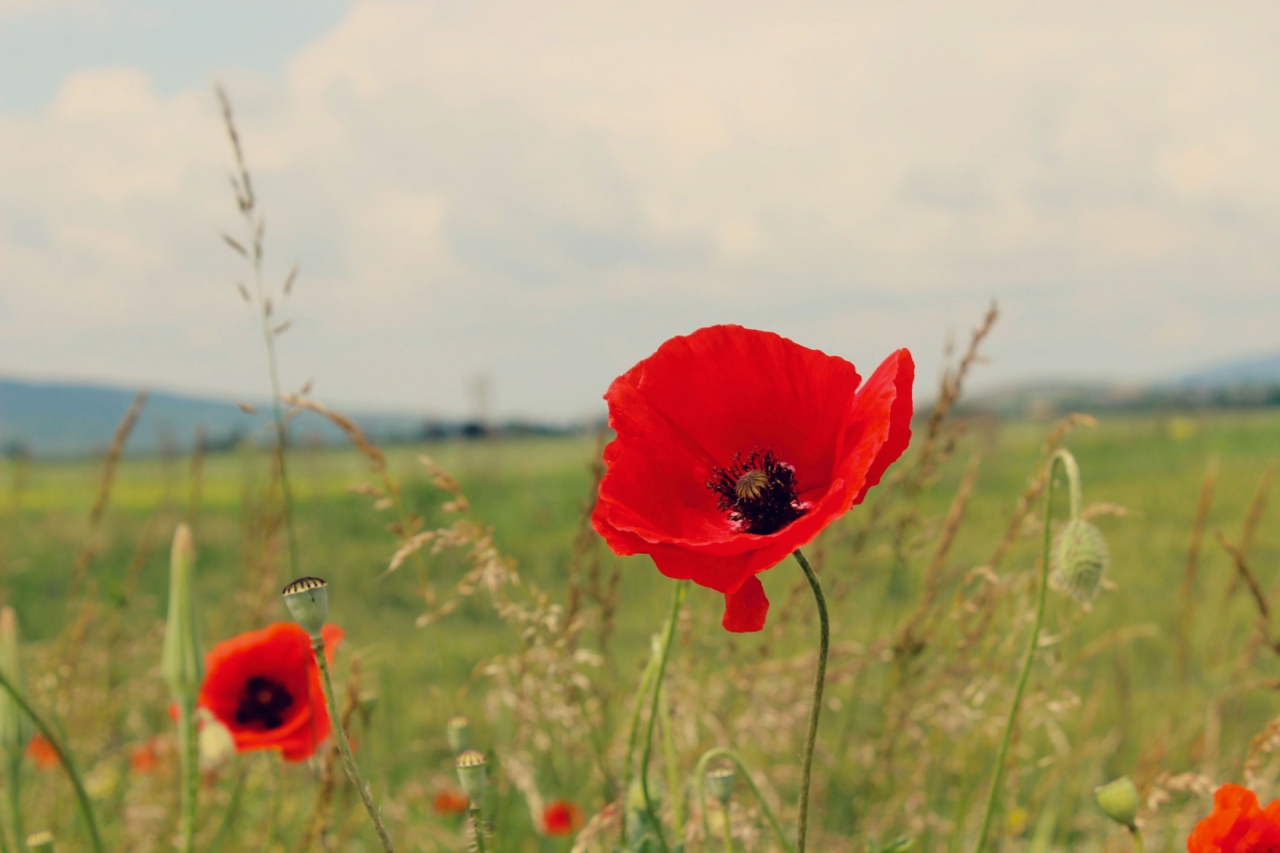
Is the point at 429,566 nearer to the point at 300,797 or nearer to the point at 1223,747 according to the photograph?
the point at 300,797

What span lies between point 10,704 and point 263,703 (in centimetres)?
80

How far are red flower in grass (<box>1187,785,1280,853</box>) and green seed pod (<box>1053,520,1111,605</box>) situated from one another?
28 cm

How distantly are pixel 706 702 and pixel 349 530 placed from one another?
24.1 feet

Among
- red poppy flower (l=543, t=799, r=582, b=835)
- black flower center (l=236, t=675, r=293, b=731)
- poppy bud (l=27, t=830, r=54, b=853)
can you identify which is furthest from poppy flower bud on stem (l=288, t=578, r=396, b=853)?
red poppy flower (l=543, t=799, r=582, b=835)

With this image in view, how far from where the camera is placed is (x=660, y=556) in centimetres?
86

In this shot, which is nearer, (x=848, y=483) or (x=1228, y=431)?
(x=848, y=483)

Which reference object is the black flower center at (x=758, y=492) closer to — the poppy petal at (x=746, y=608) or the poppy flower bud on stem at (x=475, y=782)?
the poppy petal at (x=746, y=608)

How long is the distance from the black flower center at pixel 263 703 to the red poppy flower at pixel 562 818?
0.55 meters

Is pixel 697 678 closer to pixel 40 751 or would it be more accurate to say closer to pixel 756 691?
pixel 756 691

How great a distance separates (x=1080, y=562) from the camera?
1.29 metres

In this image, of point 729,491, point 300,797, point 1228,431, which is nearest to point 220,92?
point 729,491

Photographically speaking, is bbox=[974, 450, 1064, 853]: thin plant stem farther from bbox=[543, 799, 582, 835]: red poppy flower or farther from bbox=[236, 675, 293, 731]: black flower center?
bbox=[236, 675, 293, 731]: black flower center

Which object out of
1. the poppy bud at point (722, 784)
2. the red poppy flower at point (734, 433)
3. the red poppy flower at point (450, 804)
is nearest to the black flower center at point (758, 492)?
A: the red poppy flower at point (734, 433)

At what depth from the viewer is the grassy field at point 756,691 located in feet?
5.62
